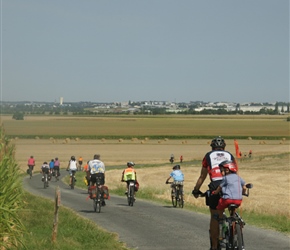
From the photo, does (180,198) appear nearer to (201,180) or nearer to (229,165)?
(201,180)

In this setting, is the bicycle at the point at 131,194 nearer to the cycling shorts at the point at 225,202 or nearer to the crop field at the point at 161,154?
the crop field at the point at 161,154

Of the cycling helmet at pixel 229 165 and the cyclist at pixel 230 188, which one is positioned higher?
the cycling helmet at pixel 229 165

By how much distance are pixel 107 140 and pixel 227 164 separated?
101956 mm

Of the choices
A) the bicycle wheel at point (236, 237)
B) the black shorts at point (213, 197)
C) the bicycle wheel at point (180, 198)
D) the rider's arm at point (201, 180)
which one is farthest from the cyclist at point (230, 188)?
the bicycle wheel at point (180, 198)

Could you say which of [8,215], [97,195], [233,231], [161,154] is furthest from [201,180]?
[161,154]

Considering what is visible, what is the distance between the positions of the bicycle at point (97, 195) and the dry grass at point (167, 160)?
19.9ft

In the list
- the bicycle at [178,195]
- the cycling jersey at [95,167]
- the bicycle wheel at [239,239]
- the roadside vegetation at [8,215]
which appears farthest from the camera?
the bicycle at [178,195]

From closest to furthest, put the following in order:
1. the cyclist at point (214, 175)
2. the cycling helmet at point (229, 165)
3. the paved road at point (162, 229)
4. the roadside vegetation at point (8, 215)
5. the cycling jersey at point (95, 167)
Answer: the cycling helmet at point (229, 165) → the cyclist at point (214, 175) → the roadside vegetation at point (8, 215) → the paved road at point (162, 229) → the cycling jersey at point (95, 167)

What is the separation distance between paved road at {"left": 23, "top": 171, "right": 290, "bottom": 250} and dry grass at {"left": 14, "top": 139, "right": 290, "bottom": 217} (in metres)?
5.06

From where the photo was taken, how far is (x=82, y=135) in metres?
121

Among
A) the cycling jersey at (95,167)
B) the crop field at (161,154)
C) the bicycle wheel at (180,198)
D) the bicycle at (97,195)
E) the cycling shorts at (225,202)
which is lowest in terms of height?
the crop field at (161,154)

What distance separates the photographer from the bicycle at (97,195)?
2069 cm

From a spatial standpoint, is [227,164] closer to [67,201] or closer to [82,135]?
[67,201]

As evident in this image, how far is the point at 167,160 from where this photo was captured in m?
77.4
